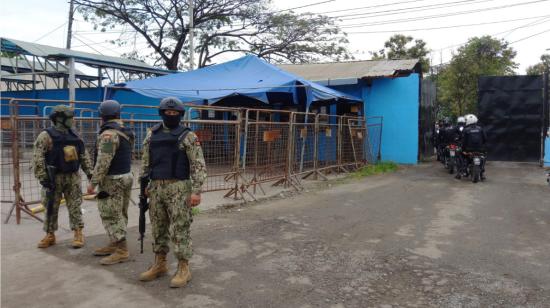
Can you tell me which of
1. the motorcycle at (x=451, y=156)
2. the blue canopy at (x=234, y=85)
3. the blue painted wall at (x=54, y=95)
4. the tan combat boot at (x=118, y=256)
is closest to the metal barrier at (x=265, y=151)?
the blue canopy at (x=234, y=85)

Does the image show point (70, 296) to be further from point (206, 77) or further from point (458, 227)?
point (206, 77)

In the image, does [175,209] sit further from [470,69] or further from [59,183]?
[470,69]

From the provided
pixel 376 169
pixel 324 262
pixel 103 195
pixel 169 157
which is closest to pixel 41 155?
pixel 103 195

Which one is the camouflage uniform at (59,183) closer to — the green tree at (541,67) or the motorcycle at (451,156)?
the motorcycle at (451,156)

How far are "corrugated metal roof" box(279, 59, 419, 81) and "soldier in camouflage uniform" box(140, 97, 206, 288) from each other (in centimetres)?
1117

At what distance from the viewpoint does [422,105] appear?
15.8 metres

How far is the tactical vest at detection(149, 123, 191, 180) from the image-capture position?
401 centimetres

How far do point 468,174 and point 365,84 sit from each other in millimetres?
5105

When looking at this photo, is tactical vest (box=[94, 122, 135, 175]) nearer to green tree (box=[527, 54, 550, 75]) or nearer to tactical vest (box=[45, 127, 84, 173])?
tactical vest (box=[45, 127, 84, 173])

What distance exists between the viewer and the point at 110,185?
4617 mm

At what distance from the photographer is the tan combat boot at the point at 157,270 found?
13.4ft

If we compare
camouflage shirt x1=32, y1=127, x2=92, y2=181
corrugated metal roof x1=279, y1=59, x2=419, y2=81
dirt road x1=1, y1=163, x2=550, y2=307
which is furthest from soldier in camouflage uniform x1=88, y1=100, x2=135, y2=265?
corrugated metal roof x1=279, y1=59, x2=419, y2=81

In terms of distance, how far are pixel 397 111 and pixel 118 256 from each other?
11958mm

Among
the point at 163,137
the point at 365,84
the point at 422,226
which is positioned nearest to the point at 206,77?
the point at 365,84
